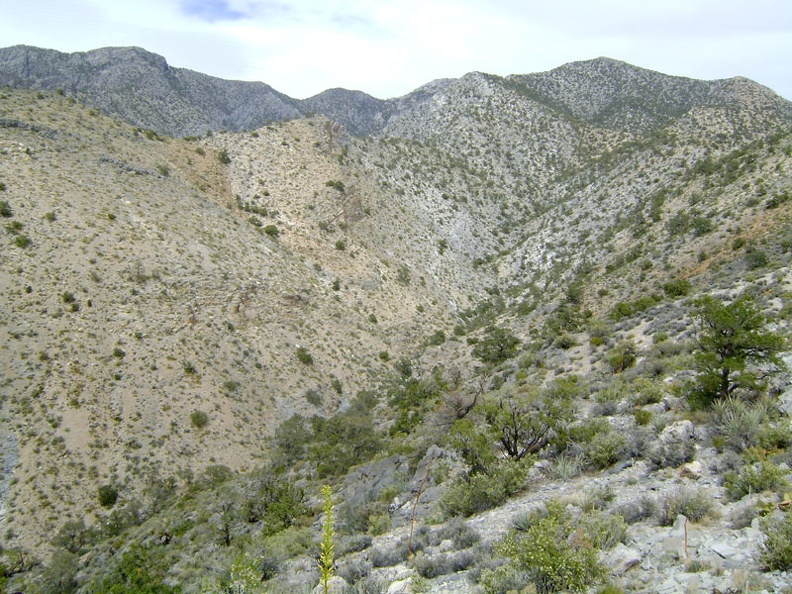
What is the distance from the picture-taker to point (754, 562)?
5.63m

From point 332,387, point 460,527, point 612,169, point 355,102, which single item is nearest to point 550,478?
point 460,527

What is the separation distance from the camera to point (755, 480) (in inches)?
284

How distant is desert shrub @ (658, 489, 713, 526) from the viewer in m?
7.02

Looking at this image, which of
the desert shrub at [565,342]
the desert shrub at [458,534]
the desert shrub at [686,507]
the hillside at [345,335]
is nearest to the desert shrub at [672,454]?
the hillside at [345,335]

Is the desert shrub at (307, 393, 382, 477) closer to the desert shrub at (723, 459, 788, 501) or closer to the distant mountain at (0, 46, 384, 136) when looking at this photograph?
the desert shrub at (723, 459, 788, 501)

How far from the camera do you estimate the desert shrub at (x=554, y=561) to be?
6.20 meters

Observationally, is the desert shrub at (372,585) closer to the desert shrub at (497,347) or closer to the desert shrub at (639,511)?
the desert shrub at (639,511)

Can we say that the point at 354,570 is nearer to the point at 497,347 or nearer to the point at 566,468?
the point at 566,468

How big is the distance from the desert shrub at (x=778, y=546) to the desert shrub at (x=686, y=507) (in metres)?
1.13

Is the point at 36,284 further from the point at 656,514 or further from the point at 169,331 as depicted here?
the point at 656,514

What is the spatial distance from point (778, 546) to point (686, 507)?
1.78 metres

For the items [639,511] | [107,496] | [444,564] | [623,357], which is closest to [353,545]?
[444,564]

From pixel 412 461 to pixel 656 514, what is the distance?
9.21 meters

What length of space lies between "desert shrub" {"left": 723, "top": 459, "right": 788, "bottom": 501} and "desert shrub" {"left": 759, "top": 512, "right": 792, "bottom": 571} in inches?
52.9
